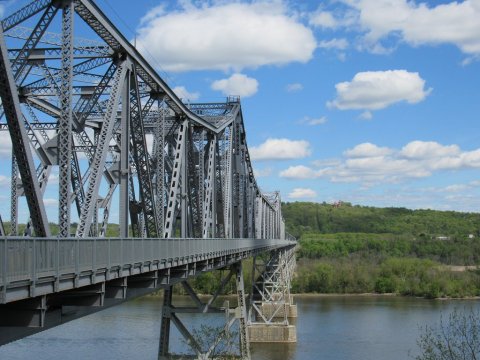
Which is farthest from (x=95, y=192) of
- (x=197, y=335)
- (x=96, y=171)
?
(x=197, y=335)

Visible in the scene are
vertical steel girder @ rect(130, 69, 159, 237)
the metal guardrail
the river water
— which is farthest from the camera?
the river water

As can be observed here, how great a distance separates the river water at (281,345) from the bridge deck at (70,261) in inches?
834

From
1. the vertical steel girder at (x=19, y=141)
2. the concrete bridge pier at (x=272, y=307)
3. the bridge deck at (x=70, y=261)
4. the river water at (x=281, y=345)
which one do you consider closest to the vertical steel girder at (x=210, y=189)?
the bridge deck at (x=70, y=261)

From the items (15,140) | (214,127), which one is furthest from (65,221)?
(214,127)

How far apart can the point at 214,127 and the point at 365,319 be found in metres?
35.5

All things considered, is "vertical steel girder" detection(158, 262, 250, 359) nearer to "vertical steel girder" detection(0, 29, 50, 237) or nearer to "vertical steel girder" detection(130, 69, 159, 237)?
"vertical steel girder" detection(130, 69, 159, 237)

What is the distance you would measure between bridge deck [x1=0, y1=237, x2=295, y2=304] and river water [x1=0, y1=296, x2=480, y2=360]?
21.2m

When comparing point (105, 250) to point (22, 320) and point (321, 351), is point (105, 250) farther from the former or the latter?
point (321, 351)

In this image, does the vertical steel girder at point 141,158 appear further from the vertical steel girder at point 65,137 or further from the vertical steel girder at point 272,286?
the vertical steel girder at point 272,286

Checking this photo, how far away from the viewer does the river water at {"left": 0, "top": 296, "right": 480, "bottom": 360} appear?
4362cm

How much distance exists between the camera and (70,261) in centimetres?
1208

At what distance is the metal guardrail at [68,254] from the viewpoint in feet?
32.8

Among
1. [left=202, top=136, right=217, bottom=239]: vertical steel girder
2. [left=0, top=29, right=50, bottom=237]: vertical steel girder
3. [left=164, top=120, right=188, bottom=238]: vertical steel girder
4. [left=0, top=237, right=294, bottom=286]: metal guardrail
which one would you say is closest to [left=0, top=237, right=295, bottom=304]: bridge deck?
[left=0, top=237, right=294, bottom=286]: metal guardrail

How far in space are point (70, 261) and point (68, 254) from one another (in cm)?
13
